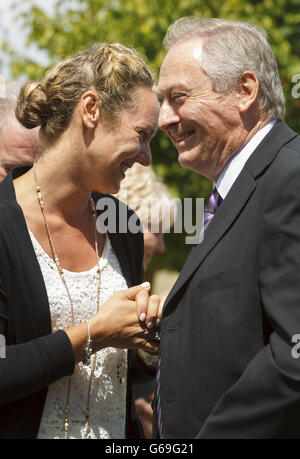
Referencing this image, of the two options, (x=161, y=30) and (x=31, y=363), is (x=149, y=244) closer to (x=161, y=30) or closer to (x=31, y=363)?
(x=31, y=363)

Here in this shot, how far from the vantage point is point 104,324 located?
9.73 feet

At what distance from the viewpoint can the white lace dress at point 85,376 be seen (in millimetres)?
3029

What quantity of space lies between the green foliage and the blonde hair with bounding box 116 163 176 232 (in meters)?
3.62

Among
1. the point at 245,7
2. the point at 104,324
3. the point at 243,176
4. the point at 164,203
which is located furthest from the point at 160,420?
the point at 245,7

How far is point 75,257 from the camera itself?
10.7 ft

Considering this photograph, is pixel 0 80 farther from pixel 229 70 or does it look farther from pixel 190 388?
pixel 190 388

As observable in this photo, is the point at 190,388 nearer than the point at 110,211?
Yes

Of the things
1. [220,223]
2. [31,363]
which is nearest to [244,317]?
[220,223]

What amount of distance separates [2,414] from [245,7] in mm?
7176

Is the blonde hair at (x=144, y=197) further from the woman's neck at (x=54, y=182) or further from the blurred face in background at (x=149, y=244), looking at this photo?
the woman's neck at (x=54, y=182)

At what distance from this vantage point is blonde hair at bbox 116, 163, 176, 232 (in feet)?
15.9
